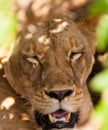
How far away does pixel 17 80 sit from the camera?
217cm

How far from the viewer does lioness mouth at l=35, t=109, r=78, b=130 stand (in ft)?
6.27

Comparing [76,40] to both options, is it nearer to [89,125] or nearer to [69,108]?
[69,108]

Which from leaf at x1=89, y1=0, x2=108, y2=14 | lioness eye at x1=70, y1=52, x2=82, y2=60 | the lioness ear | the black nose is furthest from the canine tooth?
leaf at x1=89, y1=0, x2=108, y2=14

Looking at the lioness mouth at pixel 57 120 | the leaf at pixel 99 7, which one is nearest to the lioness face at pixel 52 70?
the lioness mouth at pixel 57 120

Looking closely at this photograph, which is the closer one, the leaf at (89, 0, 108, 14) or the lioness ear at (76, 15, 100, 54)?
the leaf at (89, 0, 108, 14)

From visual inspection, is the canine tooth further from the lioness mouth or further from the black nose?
the black nose

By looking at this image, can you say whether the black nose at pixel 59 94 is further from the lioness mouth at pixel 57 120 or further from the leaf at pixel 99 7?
the leaf at pixel 99 7

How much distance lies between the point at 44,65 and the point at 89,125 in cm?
64

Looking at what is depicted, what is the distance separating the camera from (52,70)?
1921 millimetres

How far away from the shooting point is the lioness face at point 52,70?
1.79 m

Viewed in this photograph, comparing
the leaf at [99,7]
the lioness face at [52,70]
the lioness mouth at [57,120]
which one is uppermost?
the leaf at [99,7]

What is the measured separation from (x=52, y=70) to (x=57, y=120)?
0.26 metres

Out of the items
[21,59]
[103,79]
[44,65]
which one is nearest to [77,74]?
[44,65]

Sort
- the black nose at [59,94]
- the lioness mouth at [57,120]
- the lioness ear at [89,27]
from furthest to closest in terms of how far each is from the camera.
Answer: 1. the lioness ear at [89,27]
2. the lioness mouth at [57,120]
3. the black nose at [59,94]
